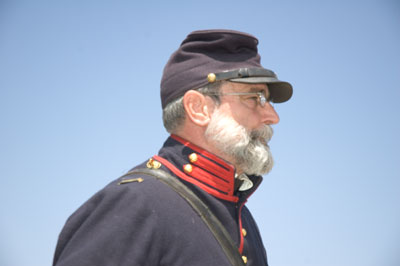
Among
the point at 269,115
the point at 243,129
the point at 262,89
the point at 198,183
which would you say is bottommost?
the point at 198,183

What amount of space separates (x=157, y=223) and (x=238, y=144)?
113 cm

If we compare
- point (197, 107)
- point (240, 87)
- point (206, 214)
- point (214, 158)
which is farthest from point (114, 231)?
point (240, 87)

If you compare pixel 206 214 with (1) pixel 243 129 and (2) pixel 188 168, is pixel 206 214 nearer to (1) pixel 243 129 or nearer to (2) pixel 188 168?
(2) pixel 188 168

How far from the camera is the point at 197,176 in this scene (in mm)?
3525

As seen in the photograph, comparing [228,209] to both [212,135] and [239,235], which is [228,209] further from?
[212,135]

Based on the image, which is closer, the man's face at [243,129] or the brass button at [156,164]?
the brass button at [156,164]

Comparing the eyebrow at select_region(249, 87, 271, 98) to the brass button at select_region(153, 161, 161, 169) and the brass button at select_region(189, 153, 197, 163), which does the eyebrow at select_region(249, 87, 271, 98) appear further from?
the brass button at select_region(153, 161, 161, 169)

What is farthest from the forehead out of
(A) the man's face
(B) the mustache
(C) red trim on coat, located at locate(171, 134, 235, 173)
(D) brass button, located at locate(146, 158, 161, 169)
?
(D) brass button, located at locate(146, 158, 161, 169)

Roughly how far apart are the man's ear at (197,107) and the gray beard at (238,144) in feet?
0.24

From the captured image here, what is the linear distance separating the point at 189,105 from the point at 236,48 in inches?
29.4

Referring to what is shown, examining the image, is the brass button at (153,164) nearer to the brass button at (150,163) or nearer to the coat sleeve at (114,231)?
the brass button at (150,163)

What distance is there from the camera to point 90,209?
3.02m

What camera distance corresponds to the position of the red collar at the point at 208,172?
11.5 ft

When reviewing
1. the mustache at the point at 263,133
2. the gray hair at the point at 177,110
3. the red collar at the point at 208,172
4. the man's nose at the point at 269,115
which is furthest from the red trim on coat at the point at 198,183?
the man's nose at the point at 269,115
